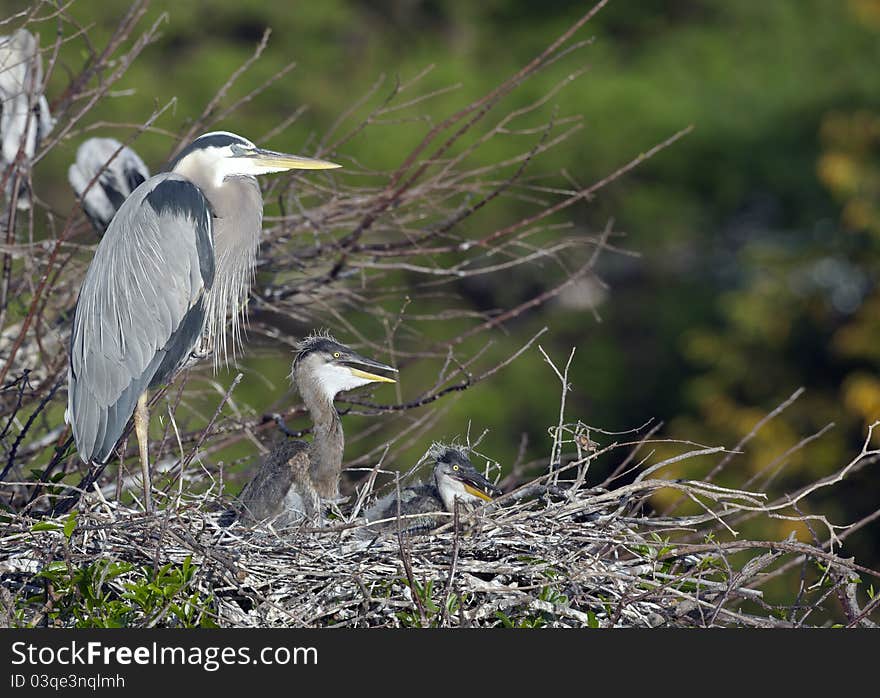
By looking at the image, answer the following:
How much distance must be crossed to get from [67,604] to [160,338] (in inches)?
42.3

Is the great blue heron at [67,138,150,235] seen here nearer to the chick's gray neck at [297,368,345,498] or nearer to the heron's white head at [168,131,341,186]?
the heron's white head at [168,131,341,186]

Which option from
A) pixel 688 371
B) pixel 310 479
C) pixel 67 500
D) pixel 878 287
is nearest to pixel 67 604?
pixel 67 500

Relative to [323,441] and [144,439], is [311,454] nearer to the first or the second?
[323,441]

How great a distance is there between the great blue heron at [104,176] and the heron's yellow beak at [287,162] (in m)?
0.63

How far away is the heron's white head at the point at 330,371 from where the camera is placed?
3984 millimetres

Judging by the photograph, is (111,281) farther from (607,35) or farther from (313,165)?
(607,35)

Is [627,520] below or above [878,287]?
below

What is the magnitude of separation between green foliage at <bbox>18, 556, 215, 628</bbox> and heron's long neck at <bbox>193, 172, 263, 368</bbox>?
3.72 ft

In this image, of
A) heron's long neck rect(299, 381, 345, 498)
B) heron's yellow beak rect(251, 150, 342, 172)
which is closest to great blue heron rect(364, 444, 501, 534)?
heron's long neck rect(299, 381, 345, 498)

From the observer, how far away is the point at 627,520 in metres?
3.26

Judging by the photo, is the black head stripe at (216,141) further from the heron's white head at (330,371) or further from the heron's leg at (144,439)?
the heron's leg at (144,439)

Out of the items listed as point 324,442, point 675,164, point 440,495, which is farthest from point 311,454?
point 675,164

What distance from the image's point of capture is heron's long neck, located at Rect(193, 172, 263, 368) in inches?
156

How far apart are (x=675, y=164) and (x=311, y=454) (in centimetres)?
834
